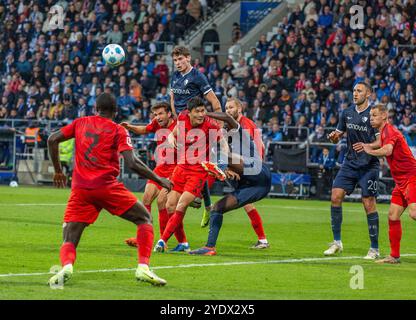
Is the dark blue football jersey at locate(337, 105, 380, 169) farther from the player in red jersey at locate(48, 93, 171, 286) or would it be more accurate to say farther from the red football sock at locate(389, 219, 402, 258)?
the player in red jersey at locate(48, 93, 171, 286)

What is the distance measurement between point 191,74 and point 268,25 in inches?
912

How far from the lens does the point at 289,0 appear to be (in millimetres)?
38375

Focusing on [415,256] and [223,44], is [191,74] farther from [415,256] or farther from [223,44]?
[223,44]

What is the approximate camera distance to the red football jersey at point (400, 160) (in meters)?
13.4

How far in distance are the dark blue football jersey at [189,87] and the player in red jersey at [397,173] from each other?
9.83 feet

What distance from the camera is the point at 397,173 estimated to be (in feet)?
44.4

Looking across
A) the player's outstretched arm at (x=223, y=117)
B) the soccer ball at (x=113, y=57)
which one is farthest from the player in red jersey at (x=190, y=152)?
the soccer ball at (x=113, y=57)

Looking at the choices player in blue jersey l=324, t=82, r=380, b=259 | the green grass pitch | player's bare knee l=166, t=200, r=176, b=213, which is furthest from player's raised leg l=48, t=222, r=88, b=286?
player in blue jersey l=324, t=82, r=380, b=259

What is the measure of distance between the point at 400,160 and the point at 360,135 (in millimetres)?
1171

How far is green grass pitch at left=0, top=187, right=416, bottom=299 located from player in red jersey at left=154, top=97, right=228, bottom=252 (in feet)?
2.11

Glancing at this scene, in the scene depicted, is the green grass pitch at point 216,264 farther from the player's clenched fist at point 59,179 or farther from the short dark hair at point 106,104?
the short dark hair at point 106,104

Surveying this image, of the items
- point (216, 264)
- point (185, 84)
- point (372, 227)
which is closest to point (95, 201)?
point (216, 264)
